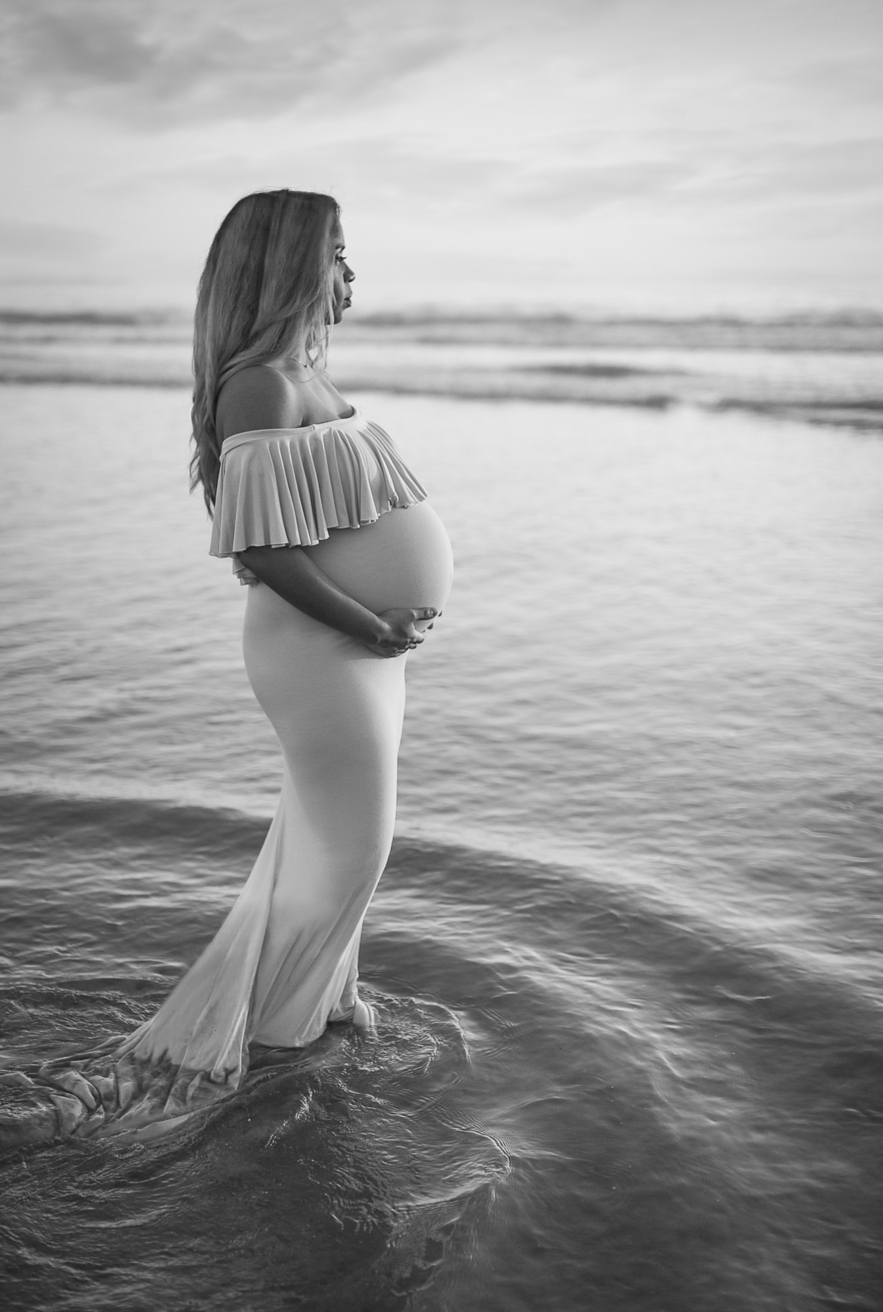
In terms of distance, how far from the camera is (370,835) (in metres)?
2.70

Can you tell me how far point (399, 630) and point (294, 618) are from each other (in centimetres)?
24

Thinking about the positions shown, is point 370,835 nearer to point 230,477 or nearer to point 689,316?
point 230,477

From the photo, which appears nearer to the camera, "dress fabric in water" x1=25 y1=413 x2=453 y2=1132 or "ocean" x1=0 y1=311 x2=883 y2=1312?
"ocean" x1=0 y1=311 x2=883 y2=1312

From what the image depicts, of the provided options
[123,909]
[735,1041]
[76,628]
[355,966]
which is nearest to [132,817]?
[123,909]

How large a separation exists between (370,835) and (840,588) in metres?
5.31

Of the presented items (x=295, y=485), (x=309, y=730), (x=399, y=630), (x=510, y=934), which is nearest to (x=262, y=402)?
(x=295, y=485)

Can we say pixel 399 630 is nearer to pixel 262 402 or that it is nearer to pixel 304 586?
pixel 304 586

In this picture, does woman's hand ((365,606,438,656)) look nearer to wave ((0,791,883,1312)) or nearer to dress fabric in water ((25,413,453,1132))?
dress fabric in water ((25,413,453,1132))

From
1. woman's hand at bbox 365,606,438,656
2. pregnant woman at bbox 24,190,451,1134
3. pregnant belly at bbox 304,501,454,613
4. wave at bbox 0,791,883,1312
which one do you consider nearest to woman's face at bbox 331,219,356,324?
pregnant woman at bbox 24,190,451,1134

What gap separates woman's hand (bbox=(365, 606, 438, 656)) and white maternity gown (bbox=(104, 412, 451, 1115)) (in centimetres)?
2

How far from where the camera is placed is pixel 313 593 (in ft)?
7.98

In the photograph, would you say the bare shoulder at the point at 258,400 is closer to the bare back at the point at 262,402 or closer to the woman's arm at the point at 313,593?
the bare back at the point at 262,402

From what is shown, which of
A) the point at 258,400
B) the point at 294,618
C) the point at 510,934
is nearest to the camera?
the point at 258,400

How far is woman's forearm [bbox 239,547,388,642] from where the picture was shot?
7.91 feet
